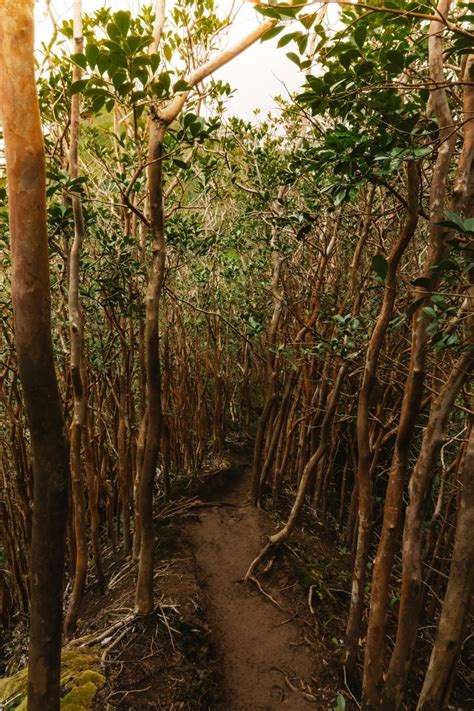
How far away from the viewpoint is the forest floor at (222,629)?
2.80 metres

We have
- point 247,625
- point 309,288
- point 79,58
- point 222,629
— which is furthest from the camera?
point 309,288

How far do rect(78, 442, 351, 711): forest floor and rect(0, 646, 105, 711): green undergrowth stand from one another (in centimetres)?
7

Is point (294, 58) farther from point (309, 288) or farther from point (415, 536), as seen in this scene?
point (309, 288)

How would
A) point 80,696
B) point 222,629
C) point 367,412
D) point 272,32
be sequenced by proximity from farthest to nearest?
point 222,629, point 367,412, point 80,696, point 272,32

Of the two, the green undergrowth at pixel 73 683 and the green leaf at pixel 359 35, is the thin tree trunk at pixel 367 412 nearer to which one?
the green leaf at pixel 359 35

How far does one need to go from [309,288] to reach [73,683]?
3.60 m

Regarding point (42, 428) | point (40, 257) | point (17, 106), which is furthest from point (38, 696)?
point (17, 106)

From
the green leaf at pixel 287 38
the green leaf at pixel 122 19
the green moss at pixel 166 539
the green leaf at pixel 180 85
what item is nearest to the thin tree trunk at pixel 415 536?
the green leaf at pixel 287 38

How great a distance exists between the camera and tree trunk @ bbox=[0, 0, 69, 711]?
1.36 meters

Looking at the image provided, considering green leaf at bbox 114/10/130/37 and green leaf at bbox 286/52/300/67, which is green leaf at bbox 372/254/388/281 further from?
green leaf at bbox 114/10/130/37

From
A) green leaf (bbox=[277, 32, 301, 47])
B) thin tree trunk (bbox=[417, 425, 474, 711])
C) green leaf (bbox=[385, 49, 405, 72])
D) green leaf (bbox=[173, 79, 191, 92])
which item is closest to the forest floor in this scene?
thin tree trunk (bbox=[417, 425, 474, 711])

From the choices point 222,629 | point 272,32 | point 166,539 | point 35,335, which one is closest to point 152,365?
point 35,335

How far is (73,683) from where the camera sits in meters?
2.56

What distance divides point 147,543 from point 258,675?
1585mm
